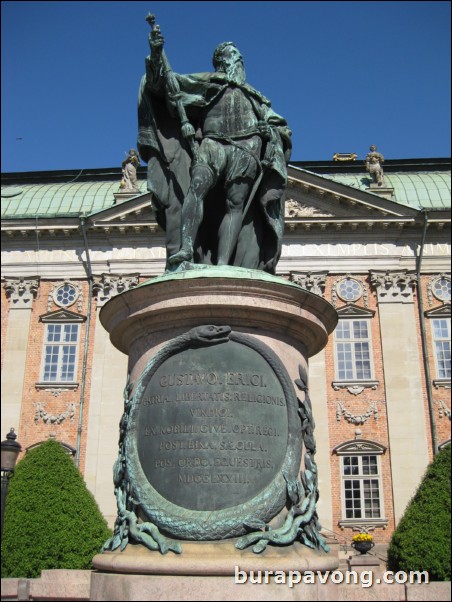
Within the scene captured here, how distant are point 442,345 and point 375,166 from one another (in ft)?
30.9

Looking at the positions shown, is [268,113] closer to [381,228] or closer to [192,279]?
[192,279]

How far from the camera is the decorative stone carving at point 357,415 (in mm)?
26422

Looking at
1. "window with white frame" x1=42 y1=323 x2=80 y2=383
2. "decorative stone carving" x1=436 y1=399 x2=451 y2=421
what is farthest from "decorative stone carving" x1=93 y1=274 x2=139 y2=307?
"decorative stone carving" x1=436 y1=399 x2=451 y2=421

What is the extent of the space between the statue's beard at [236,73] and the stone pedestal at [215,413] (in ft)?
7.36

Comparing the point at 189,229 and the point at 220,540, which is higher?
the point at 189,229

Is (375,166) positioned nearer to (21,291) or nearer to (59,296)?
(59,296)

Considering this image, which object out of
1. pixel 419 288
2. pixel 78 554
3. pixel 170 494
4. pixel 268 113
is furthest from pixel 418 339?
pixel 170 494

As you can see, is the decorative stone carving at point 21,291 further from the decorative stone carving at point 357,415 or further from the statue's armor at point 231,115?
the statue's armor at point 231,115

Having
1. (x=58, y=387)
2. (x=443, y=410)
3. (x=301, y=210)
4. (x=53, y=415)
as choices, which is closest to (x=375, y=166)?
(x=301, y=210)

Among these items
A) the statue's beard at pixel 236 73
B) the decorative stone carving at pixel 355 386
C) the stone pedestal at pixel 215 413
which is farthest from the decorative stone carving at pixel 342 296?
the stone pedestal at pixel 215 413

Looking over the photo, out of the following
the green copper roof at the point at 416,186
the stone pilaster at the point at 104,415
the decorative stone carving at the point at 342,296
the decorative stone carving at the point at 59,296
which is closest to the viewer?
the stone pilaster at the point at 104,415

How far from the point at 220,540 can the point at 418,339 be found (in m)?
24.1

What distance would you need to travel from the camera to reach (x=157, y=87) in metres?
6.64

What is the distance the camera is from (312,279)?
2838 centimetres
